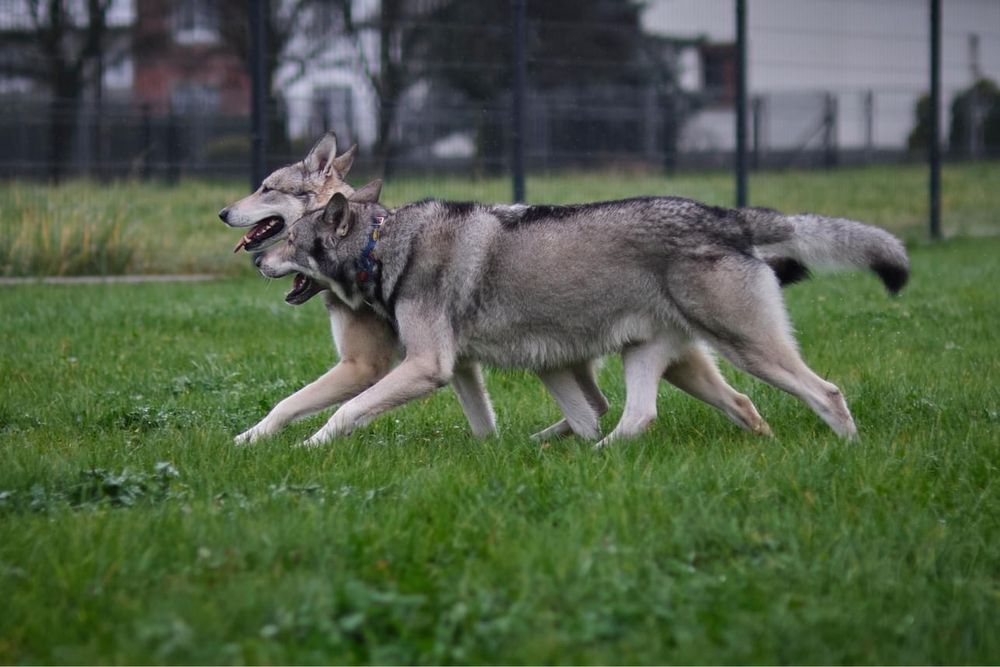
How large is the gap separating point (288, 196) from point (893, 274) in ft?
10.8

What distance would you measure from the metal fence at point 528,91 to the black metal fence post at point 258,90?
2cm

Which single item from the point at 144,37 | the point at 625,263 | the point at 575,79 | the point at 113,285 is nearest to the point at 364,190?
the point at 625,263

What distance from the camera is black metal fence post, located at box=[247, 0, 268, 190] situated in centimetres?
1157

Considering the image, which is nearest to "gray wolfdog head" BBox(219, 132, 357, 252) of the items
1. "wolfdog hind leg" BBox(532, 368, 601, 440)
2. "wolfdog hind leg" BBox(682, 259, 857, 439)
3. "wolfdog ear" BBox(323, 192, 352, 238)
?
"wolfdog ear" BBox(323, 192, 352, 238)

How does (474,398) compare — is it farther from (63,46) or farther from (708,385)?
(63,46)

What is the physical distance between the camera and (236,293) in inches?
427

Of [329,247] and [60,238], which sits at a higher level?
[329,247]

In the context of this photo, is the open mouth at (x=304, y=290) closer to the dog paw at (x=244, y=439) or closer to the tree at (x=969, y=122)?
the dog paw at (x=244, y=439)

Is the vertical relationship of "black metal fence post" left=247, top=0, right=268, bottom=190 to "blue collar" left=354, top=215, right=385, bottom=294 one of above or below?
above

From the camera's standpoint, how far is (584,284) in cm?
542

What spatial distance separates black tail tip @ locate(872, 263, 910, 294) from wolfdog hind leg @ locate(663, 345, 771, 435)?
2.81ft

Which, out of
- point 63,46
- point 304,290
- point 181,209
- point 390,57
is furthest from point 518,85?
point 63,46

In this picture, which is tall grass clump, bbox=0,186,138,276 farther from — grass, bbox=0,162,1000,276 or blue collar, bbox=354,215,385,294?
blue collar, bbox=354,215,385,294

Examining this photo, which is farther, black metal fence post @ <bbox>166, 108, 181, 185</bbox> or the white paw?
black metal fence post @ <bbox>166, 108, 181, 185</bbox>
